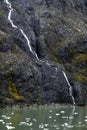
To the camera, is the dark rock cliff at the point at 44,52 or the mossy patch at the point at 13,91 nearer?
the mossy patch at the point at 13,91

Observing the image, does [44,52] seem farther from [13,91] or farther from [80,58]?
[13,91]

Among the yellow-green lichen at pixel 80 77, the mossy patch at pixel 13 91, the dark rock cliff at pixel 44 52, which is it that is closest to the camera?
the mossy patch at pixel 13 91

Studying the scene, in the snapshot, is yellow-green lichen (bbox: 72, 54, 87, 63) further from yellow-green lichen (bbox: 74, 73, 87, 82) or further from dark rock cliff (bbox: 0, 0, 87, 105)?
yellow-green lichen (bbox: 74, 73, 87, 82)

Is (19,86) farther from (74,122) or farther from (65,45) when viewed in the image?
(74,122)

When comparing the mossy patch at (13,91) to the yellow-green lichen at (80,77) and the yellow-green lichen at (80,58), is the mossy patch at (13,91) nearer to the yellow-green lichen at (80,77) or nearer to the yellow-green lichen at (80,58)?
the yellow-green lichen at (80,77)

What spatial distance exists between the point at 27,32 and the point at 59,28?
10.1 meters

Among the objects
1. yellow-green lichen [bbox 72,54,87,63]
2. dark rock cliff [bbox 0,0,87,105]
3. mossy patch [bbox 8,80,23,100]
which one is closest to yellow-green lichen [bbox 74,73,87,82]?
dark rock cliff [bbox 0,0,87,105]

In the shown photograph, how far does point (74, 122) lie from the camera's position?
44.3m

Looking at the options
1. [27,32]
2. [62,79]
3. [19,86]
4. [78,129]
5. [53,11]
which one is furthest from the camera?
[53,11]

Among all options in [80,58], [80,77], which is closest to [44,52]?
[80,58]

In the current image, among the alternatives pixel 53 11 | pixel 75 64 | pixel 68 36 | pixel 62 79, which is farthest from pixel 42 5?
pixel 62 79

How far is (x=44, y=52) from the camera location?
89125 millimetres

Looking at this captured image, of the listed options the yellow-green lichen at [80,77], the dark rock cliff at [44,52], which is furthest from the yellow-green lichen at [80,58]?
the yellow-green lichen at [80,77]

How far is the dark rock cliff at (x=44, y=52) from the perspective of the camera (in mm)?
A: 74938
